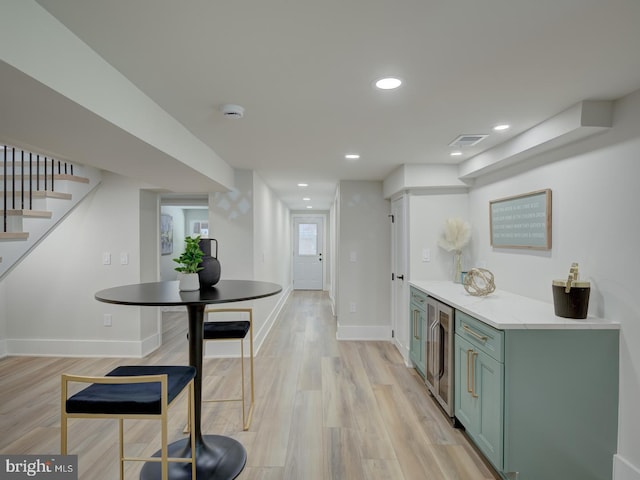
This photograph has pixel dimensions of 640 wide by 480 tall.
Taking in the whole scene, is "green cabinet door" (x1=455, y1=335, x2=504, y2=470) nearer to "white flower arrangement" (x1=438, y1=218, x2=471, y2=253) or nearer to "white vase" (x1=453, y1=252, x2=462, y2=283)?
"white vase" (x1=453, y1=252, x2=462, y2=283)

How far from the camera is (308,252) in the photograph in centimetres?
948

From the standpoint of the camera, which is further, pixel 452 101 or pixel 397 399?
pixel 397 399

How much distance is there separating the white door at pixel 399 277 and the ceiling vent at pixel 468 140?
3.63ft

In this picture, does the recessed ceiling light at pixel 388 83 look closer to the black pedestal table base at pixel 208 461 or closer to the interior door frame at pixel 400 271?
the interior door frame at pixel 400 271

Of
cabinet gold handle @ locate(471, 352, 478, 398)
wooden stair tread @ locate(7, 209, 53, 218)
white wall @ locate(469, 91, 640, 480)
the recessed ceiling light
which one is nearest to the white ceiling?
the recessed ceiling light

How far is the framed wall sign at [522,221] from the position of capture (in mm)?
2588

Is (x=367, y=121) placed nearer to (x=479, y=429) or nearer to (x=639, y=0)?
(x=639, y=0)

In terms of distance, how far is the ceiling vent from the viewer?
273 centimetres

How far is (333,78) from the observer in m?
1.77

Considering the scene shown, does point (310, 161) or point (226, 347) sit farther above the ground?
point (310, 161)

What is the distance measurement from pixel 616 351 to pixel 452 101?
1.69 metres

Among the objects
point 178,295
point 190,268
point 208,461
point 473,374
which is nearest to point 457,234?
point 473,374

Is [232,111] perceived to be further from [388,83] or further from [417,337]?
[417,337]

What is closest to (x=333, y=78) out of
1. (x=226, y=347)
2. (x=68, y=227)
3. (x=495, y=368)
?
(x=495, y=368)
